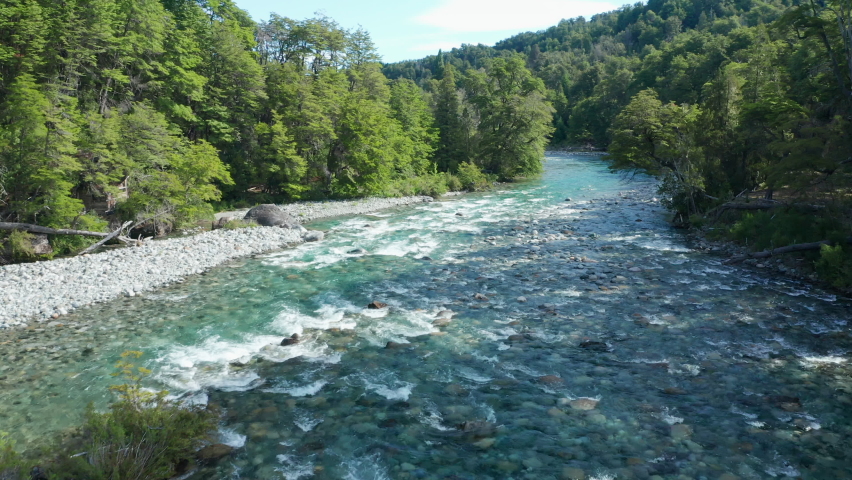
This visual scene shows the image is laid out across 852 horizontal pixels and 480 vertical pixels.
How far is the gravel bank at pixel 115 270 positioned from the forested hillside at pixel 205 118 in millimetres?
2961

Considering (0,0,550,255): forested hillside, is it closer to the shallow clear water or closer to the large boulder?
the large boulder

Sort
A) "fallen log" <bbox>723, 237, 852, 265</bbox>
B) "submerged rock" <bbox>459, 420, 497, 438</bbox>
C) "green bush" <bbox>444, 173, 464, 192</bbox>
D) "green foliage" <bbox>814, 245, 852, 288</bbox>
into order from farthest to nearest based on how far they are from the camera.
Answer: "green bush" <bbox>444, 173, 464, 192</bbox>, "fallen log" <bbox>723, 237, 852, 265</bbox>, "green foliage" <bbox>814, 245, 852, 288</bbox>, "submerged rock" <bbox>459, 420, 497, 438</bbox>

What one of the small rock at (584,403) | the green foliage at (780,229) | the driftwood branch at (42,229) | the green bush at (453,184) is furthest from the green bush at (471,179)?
the small rock at (584,403)

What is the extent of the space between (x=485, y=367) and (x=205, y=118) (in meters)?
25.9

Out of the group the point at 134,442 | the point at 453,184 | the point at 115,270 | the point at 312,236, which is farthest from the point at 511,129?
the point at 134,442

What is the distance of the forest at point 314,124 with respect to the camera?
44.7 feet

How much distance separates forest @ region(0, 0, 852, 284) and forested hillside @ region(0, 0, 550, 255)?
10 centimetres

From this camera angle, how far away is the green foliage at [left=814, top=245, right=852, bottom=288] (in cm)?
1060

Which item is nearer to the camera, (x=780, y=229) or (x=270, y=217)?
(x=780, y=229)

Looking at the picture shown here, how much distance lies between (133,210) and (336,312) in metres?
12.9

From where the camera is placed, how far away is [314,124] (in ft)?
90.6

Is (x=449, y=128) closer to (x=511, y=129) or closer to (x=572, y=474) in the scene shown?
(x=511, y=129)

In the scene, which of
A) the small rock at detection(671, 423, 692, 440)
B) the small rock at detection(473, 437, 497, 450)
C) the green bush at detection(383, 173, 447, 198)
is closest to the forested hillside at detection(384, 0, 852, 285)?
the small rock at detection(671, 423, 692, 440)

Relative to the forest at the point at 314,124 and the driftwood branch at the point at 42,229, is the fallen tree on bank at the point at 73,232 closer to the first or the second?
the driftwood branch at the point at 42,229
